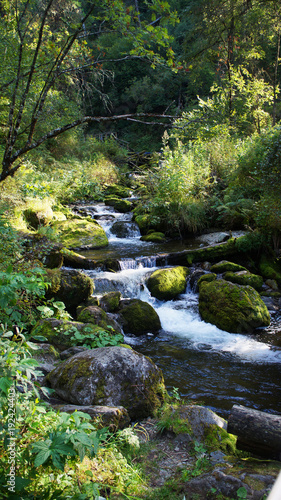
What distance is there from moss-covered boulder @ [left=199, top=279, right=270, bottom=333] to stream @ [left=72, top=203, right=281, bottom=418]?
0.16 m

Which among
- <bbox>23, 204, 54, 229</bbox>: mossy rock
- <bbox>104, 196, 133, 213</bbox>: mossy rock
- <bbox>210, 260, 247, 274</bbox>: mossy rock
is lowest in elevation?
<bbox>210, 260, 247, 274</bbox>: mossy rock

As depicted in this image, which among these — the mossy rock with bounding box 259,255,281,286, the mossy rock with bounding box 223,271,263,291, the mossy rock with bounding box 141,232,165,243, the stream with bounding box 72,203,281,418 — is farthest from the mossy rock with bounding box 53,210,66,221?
the mossy rock with bounding box 259,255,281,286

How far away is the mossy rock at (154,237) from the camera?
1143cm

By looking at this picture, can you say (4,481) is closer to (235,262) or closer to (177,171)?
(235,262)

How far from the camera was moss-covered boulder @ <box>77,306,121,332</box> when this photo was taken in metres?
5.65

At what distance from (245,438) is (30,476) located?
2.01m

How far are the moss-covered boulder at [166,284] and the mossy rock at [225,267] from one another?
961mm

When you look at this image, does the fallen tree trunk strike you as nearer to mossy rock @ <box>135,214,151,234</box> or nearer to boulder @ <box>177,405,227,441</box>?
boulder @ <box>177,405,227,441</box>

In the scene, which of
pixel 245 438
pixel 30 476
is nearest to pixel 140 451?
pixel 245 438

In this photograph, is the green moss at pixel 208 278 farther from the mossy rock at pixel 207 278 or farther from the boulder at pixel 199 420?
the boulder at pixel 199 420

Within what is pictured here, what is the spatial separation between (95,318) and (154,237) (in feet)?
20.2

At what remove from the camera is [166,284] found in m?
7.92

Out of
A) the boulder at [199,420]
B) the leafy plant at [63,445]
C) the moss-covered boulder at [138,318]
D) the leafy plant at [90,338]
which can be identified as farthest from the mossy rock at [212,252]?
the leafy plant at [63,445]

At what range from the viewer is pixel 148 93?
102 feet
